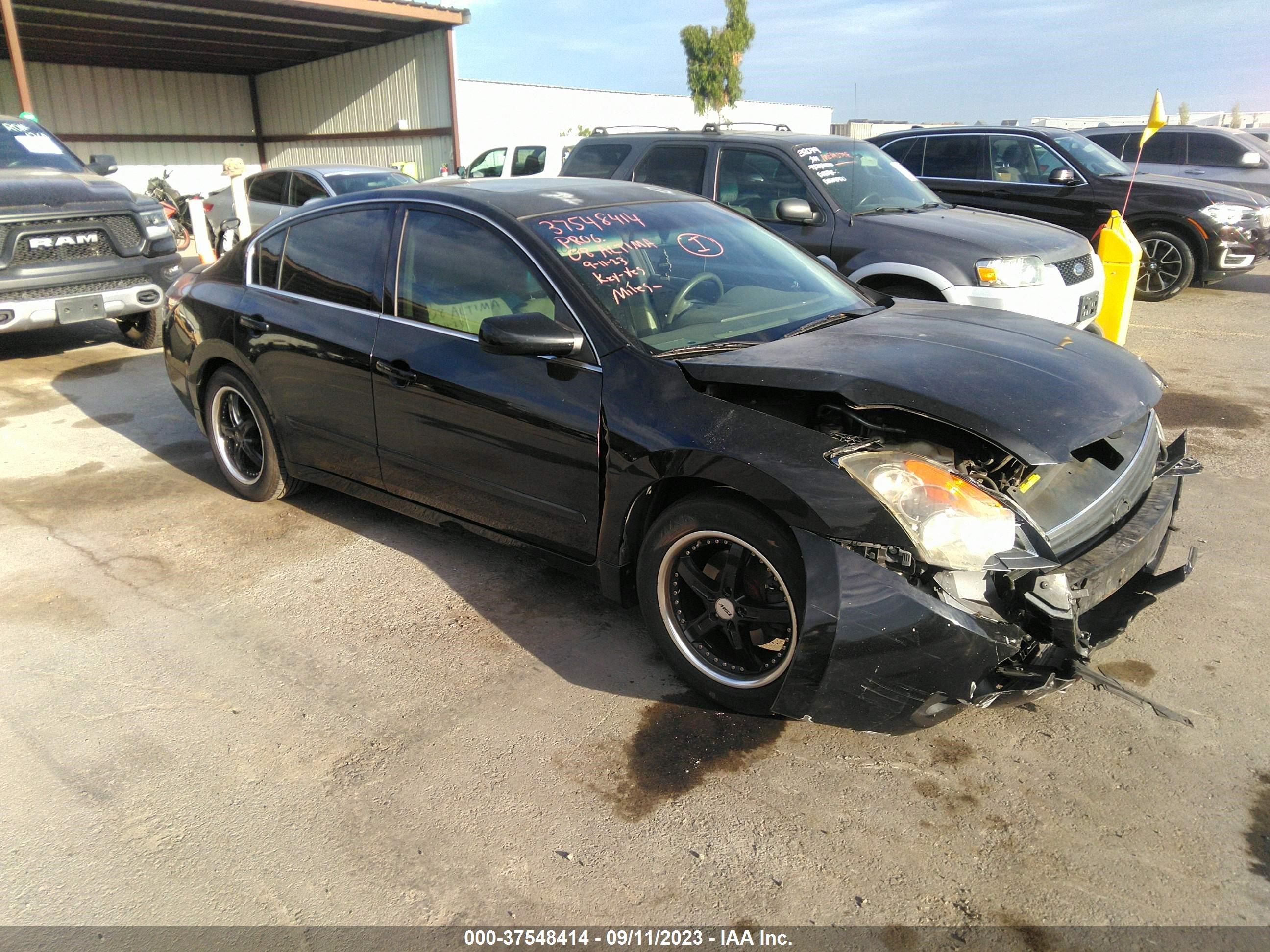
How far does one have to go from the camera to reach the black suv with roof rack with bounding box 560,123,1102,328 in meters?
6.27

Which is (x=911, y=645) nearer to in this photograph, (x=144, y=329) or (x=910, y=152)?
(x=144, y=329)

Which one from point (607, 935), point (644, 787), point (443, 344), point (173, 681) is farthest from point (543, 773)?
point (443, 344)

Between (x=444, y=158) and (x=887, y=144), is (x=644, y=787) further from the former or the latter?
(x=444, y=158)

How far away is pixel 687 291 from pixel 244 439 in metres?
2.76

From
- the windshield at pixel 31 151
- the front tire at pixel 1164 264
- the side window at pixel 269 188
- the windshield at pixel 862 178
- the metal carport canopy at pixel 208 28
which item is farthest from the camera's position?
the metal carport canopy at pixel 208 28

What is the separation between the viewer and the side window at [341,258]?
4129mm

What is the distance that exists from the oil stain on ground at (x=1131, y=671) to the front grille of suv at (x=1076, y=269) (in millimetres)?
3966

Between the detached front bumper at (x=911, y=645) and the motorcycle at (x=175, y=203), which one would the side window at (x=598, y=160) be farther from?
the motorcycle at (x=175, y=203)

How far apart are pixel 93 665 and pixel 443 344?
1.81 meters

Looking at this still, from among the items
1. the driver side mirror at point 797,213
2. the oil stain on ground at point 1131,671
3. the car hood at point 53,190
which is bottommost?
the oil stain on ground at point 1131,671

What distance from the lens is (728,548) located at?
304 cm

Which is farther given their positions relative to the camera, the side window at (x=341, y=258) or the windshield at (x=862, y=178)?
the windshield at (x=862, y=178)

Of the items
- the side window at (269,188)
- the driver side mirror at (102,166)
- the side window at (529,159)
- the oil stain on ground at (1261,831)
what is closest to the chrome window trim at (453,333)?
the oil stain on ground at (1261,831)

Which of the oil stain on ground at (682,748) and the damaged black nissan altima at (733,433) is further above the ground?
the damaged black nissan altima at (733,433)
